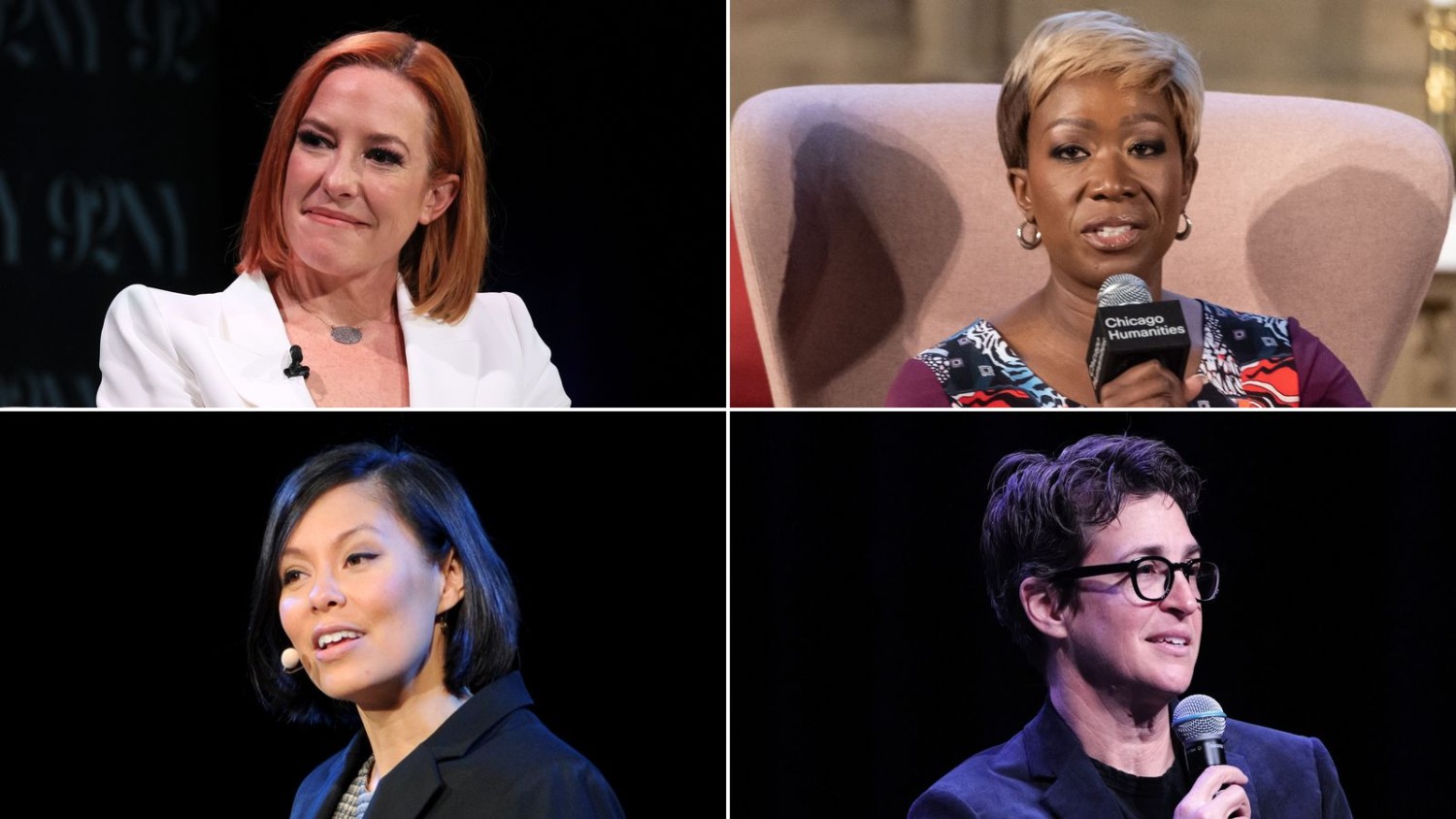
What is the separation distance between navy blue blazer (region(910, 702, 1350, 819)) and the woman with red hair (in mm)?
915

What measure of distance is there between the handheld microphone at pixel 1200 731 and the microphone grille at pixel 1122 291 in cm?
60

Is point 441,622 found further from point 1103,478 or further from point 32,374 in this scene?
point 1103,478

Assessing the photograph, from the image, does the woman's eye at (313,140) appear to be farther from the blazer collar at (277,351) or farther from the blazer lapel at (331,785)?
the blazer lapel at (331,785)

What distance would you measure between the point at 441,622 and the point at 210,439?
0.43 metres

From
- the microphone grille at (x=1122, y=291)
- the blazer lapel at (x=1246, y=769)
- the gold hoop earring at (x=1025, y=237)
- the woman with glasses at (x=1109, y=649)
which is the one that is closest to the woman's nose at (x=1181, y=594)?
the woman with glasses at (x=1109, y=649)

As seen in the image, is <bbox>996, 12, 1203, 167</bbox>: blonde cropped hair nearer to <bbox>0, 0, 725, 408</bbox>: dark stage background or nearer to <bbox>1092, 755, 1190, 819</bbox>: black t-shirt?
<bbox>0, 0, 725, 408</bbox>: dark stage background

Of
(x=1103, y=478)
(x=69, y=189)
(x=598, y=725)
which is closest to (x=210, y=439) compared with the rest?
(x=69, y=189)

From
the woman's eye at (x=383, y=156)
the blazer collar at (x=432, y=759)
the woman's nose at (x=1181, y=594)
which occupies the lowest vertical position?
the blazer collar at (x=432, y=759)

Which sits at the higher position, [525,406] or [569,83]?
[569,83]

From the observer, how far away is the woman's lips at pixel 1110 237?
2.54m

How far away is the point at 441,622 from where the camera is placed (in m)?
2.47

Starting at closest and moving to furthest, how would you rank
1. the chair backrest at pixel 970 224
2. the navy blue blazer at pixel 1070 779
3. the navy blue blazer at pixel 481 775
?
the navy blue blazer at pixel 481 775 < the navy blue blazer at pixel 1070 779 < the chair backrest at pixel 970 224

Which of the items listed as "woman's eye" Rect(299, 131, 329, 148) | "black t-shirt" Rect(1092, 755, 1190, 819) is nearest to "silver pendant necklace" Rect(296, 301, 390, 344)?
"woman's eye" Rect(299, 131, 329, 148)

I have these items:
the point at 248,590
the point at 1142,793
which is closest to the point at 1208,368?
the point at 1142,793
